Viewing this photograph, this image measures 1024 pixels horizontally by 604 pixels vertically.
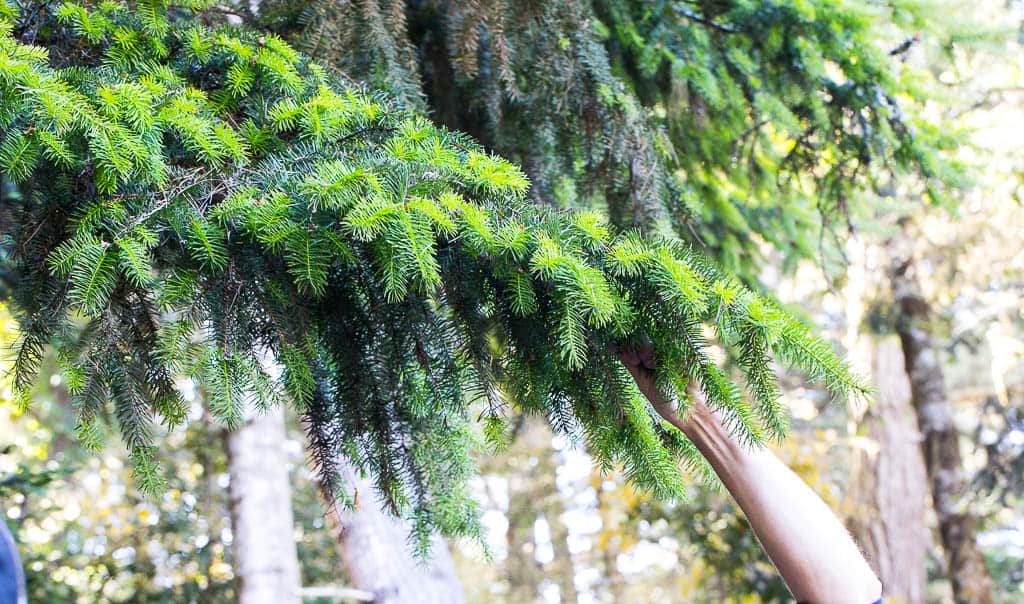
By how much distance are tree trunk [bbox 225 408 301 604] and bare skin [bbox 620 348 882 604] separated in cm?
328

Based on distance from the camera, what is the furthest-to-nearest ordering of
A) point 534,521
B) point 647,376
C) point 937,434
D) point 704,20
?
point 534,521 → point 937,434 → point 704,20 → point 647,376

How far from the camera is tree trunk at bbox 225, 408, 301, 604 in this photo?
178 inches

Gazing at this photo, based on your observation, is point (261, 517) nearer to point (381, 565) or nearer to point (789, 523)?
point (381, 565)

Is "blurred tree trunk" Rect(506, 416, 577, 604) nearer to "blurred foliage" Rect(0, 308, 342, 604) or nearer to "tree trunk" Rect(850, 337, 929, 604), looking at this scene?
"blurred foliage" Rect(0, 308, 342, 604)

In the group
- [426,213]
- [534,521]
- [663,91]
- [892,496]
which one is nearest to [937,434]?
[892,496]

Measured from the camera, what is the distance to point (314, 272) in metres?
1.52

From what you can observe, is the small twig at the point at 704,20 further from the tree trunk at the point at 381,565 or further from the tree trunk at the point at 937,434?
the tree trunk at the point at 937,434

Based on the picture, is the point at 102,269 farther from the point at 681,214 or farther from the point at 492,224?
the point at 681,214

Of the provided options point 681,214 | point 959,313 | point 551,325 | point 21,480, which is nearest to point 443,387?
point 551,325

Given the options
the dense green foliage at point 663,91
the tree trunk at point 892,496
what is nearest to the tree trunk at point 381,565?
the dense green foliage at point 663,91

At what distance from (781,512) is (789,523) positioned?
0.02 m

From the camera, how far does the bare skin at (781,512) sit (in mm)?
1487

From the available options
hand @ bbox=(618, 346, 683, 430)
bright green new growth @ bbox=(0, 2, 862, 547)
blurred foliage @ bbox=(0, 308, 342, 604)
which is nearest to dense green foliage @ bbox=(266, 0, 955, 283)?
bright green new growth @ bbox=(0, 2, 862, 547)

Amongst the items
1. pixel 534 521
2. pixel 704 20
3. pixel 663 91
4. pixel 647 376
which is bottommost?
pixel 647 376
